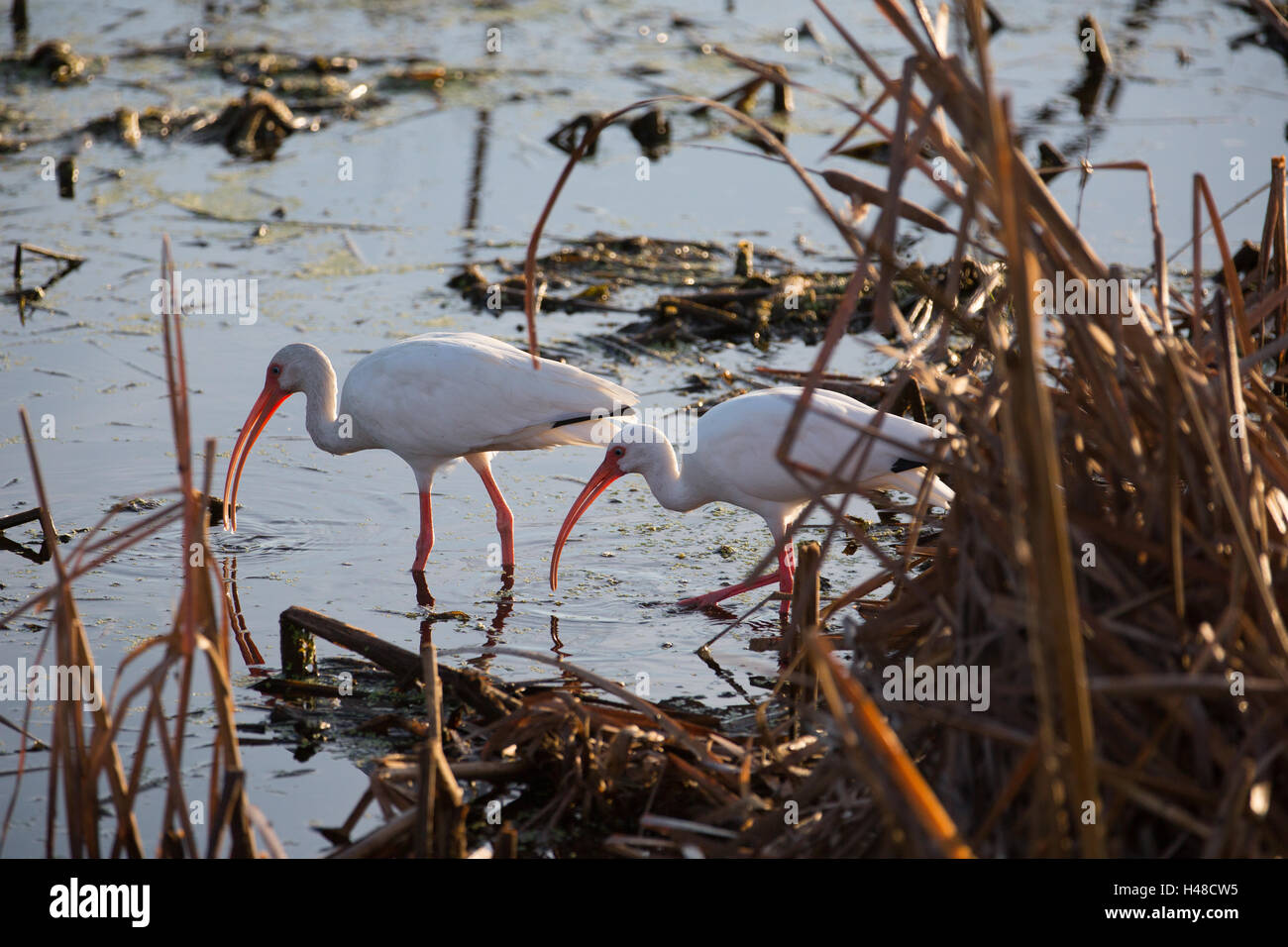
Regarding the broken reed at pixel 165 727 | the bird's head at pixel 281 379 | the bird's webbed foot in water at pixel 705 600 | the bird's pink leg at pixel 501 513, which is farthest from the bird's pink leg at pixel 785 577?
the broken reed at pixel 165 727

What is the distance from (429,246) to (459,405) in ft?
13.0

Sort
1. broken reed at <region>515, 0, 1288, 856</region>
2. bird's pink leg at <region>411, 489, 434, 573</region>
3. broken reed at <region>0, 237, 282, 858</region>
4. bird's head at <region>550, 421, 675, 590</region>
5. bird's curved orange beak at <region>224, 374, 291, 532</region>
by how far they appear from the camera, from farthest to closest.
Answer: bird's curved orange beak at <region>224, 374, 291, 532</region>, bird's head at <region>550, 421, 675, 590</region>, bird's pink leg at <region>411, 489, 434, 573</region>, broken reed at <region>0, 237, 282, 858</region>, broken reed at <region>515, 0, 1288, 856</region>

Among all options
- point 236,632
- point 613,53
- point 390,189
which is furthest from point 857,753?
point 613,53

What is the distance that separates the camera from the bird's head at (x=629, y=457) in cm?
610

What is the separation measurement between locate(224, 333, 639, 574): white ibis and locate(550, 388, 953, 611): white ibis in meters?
0.24

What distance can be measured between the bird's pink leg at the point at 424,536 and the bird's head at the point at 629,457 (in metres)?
0.55

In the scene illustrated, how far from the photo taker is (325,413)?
6.55m

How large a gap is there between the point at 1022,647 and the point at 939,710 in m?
0.26

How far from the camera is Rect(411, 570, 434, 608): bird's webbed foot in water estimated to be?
568 cm

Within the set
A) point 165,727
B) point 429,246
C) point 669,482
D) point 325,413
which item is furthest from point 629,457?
point 429,246

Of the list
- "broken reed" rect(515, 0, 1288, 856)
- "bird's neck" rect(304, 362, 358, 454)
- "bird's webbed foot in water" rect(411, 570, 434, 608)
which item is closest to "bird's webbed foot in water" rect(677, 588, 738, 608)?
"bird's webbed foot in water" rect(411, 570, 434, 608)

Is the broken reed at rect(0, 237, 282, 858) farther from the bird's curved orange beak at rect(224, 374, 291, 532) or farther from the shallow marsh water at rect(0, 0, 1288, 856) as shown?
the bird's curved orange beak at rect(224, 374, 291, 532)

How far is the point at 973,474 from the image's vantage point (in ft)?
9.80
